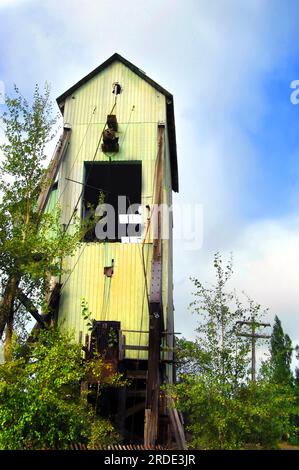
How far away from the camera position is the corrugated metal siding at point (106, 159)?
15.6 m

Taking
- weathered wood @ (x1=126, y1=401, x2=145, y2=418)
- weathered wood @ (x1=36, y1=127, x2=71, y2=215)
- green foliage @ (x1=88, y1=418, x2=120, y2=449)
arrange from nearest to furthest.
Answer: green foliage @ (x1=88, y1=418, x2=120, y2=449)
weathered wood @ (x1=36, y1=127, x2=71, y2=215)
weathered wood @ (x1=126, y1=401, x2=145, y2=418)

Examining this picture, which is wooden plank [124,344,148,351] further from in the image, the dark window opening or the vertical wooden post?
the dark window opening

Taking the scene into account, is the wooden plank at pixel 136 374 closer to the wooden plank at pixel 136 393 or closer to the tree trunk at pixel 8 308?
the wooden plank at pixel 136 393

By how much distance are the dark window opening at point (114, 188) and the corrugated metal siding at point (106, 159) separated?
55 cm

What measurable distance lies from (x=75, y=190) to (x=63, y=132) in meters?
2.31

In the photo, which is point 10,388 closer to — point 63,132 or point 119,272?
point 119,272

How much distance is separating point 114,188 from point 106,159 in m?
2.28

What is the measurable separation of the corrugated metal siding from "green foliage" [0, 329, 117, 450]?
98.2 inches

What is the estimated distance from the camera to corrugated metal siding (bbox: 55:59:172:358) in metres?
15.6

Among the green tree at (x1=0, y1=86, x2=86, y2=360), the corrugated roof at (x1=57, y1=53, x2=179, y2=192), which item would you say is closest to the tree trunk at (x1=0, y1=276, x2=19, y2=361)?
the green tree at (x1=0, y1=86, x2=86, y2=360)

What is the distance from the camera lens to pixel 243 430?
10.0m

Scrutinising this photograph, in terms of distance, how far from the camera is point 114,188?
19.8 meters

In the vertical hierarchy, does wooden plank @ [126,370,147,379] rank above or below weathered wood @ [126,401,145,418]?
above

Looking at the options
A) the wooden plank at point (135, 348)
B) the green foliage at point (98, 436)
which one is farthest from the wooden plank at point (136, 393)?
the green foliage at point (98, 436)
